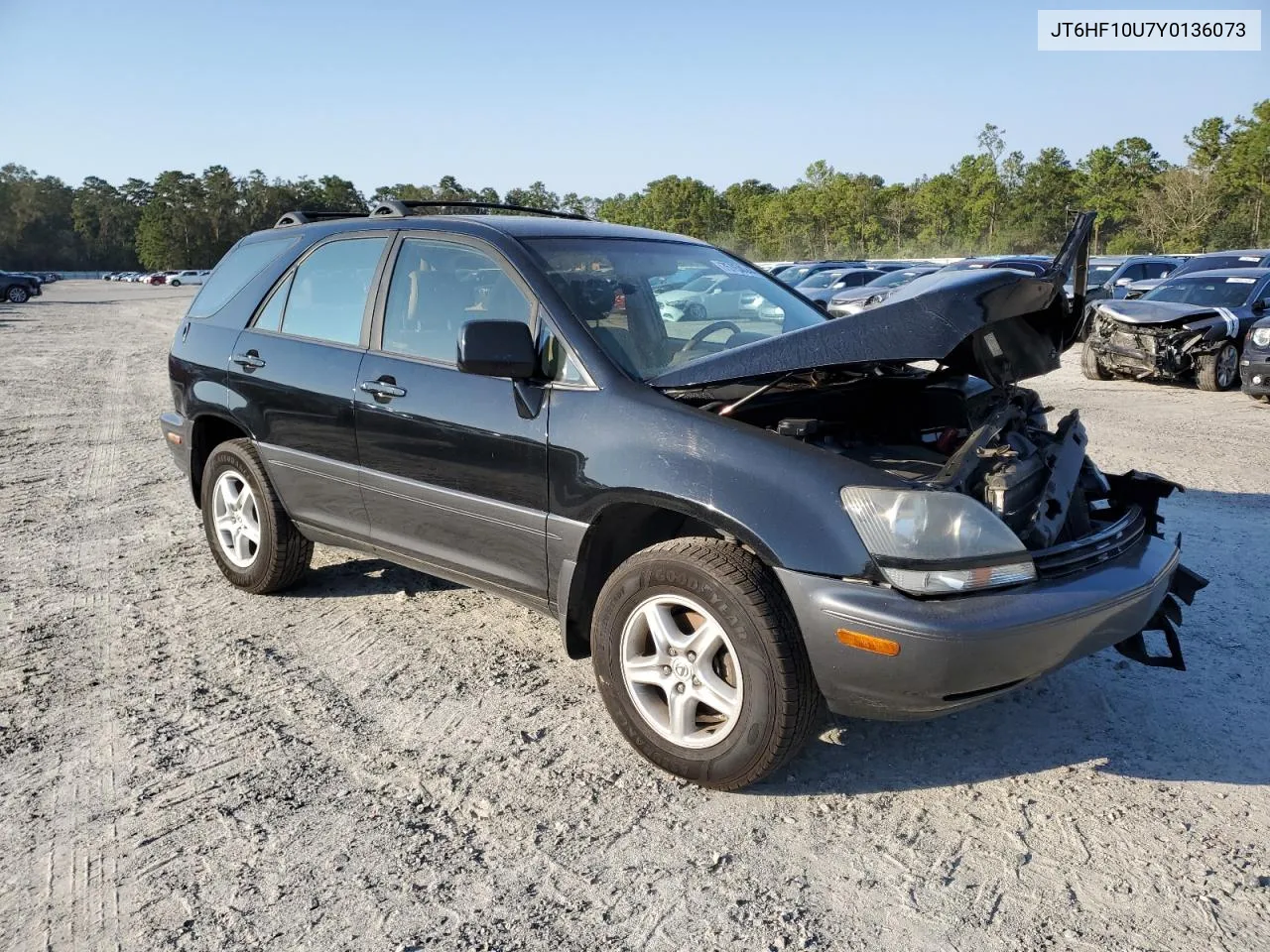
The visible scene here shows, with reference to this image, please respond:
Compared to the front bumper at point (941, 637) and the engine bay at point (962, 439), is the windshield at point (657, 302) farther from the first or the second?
the front bumper at point (941, 637)

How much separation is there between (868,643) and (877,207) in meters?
65.1

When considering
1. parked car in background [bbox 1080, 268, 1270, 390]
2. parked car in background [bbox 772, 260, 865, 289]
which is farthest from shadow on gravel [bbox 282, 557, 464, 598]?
parked car in background [bbox 772, 260, 865, 289]

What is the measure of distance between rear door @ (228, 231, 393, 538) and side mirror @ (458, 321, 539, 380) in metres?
0.98

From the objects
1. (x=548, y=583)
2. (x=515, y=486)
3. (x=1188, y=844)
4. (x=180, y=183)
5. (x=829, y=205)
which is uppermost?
(x=180, y=183)

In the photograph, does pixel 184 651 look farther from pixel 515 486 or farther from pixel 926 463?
pixel 926 463

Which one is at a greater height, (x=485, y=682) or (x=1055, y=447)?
(x=1055, y=447)

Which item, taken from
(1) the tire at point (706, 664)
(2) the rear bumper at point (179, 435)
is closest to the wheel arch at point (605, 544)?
(1) the tire at point (706, 664)

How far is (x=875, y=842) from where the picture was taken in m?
2.75

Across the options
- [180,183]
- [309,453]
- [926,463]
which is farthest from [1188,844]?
[180,183]

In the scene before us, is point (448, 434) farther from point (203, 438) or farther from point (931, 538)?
point (203, 438)

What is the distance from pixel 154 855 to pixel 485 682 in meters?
1.37

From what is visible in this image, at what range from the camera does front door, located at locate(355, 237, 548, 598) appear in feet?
11.3

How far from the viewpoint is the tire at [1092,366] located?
13188mm

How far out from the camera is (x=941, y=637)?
258 cm
